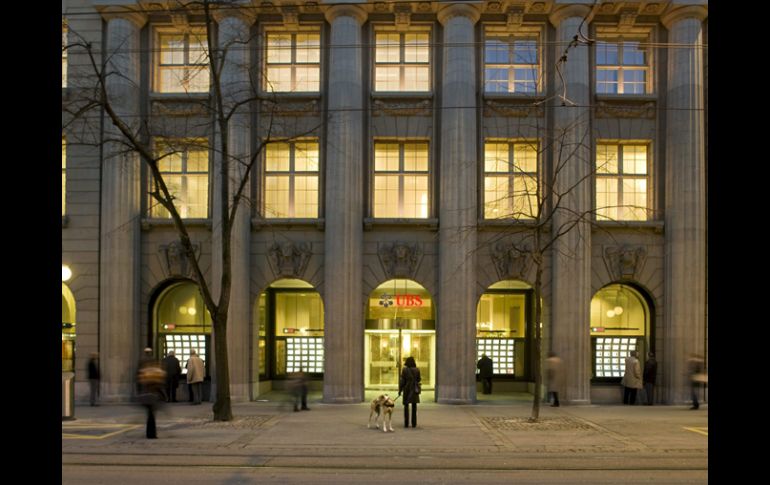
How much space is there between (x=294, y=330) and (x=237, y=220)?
16.8 feet

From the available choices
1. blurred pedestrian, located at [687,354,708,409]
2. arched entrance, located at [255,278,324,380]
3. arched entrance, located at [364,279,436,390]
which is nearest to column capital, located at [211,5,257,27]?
arched entrance, located at [255,278,324,380]

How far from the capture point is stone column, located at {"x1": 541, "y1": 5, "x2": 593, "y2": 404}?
2084 centimetres

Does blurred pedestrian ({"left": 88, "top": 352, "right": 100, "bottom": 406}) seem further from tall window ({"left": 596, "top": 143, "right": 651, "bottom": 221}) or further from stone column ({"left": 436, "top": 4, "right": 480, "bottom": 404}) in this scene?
tall window ({"left": 596, "top": 143, "right": 651, "bottom": 221})

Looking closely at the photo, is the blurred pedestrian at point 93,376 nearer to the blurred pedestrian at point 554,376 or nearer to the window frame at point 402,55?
the window frame at point 402,55

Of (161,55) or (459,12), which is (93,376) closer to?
(161,55)

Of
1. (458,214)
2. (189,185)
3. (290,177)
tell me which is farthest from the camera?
(189,185)

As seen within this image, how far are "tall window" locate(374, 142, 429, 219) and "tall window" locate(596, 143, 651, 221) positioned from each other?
5.97m

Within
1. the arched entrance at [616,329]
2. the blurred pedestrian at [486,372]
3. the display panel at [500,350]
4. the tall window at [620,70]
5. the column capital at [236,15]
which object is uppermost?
the column capital at [236,15]

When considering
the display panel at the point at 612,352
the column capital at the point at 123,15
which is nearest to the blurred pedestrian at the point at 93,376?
the column capital at the point at 123,15

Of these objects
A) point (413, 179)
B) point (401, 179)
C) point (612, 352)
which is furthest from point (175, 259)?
point (612, 352)

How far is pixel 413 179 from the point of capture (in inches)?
863

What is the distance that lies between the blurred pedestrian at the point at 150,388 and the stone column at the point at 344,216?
23.2ft

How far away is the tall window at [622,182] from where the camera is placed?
71.6 feet
